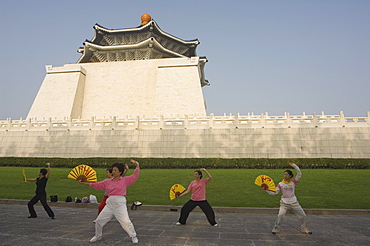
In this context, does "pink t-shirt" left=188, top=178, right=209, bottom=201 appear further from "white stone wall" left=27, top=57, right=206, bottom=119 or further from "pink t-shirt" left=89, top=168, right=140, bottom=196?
"white stone wall" left=27, top=57, right=206, bottom=119

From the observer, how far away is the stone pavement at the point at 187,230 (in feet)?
13.1

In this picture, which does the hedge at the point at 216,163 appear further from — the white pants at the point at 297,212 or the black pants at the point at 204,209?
the white pants at the point at 297,212

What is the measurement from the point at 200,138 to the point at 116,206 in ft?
43.4

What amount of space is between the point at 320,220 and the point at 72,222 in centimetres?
568

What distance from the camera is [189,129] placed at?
17359 mm

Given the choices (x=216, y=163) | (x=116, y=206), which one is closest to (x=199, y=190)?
(x=116, y=206)

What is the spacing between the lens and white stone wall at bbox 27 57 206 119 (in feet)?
81.6

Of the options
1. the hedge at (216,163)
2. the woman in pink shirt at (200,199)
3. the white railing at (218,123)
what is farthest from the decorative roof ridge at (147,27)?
the woman in pink shirt at (200,199)

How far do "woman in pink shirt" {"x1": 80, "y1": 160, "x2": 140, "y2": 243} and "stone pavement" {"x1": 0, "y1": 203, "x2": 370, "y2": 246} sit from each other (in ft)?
0.64

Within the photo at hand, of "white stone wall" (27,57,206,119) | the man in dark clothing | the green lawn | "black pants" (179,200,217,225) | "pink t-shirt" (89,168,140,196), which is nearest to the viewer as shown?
"pink t-shirt" (89,168,140,196)

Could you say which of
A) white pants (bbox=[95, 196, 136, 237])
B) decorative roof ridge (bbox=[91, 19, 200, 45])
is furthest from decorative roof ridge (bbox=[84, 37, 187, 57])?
white pants (bbox=[95, 196, 136, 237])

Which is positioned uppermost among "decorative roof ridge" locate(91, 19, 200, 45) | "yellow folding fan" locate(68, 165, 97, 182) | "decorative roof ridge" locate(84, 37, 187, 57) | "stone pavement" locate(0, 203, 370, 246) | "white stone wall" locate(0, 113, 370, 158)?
"decorative roof ridge" locate(91, 19, 200, 45)

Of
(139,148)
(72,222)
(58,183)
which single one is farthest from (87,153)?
(72,222)

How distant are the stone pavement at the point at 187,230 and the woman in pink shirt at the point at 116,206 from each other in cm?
20
